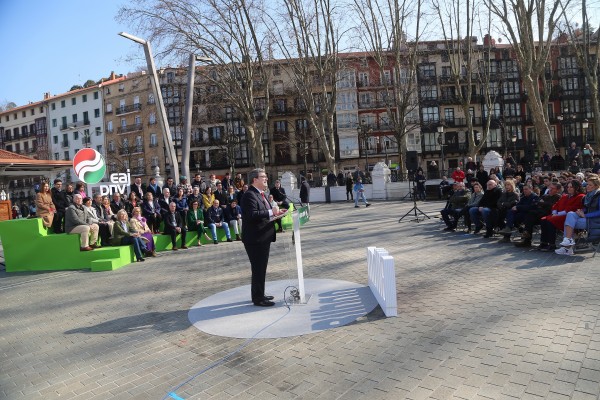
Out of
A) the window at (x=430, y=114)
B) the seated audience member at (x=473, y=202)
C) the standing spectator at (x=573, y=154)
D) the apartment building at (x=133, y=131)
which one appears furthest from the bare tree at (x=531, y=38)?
the apartment building at (x=133, y=131)

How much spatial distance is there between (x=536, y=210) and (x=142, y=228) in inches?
390

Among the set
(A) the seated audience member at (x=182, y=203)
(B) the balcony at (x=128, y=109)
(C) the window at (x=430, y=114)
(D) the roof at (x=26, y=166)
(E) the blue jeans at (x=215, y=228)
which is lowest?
(E) the blue jeans at (x=215, y=228)

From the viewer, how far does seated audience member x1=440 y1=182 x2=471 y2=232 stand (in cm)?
1323

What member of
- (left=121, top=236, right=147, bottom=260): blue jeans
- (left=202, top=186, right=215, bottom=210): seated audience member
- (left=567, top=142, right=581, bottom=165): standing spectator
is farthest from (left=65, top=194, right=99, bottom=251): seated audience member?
(left=567, top=142, right=581, bottom=165): standing spectator

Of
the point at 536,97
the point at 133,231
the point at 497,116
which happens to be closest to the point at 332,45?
the point at 536,97

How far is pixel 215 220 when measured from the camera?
15.1 meters

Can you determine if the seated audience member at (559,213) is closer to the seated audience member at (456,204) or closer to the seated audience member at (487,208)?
the seated audience member at (487,208)

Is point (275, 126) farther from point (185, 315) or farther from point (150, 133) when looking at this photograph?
point (185, 315)

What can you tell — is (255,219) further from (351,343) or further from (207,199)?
Answer: (207,199)

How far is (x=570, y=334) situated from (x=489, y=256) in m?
4.70

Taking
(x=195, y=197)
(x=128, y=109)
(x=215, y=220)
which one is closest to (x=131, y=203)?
(x=195, y=197)

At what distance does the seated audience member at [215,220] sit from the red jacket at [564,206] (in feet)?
30.6

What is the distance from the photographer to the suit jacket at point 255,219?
6.55 metres

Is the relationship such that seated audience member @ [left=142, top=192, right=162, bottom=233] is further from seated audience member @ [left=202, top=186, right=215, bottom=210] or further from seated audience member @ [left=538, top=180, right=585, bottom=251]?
seated audience member @ [left=538, top=180, right=585, bottom=251]
